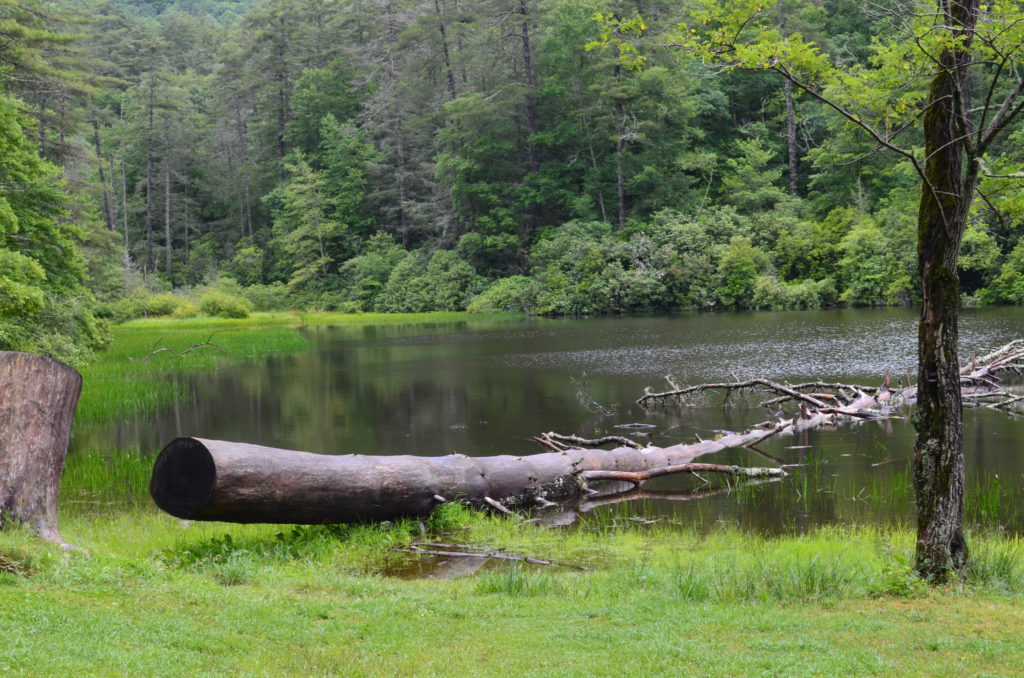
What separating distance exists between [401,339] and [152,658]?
3667cm

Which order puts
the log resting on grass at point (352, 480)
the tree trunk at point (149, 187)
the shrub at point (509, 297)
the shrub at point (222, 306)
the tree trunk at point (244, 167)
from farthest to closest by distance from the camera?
the tree trunk at point (244, 167)
the tree trunk at point (149, 187)
the shrub at point (222, 306)
the shrub at point (509, 297)
the log resting on grass at point (352, 480)

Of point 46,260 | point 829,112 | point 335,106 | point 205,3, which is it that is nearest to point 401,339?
point 46,260

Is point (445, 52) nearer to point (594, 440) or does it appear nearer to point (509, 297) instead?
point (509, 297)

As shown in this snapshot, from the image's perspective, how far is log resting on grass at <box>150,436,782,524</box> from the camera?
328 inches

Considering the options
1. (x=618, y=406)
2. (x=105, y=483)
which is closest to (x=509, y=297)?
(x=618, y=406)

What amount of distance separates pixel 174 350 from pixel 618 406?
20.4 meters

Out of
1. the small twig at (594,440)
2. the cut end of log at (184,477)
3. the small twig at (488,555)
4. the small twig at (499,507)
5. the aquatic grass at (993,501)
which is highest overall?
the cut end of log at (184,477)

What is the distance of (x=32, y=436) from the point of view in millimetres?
7762

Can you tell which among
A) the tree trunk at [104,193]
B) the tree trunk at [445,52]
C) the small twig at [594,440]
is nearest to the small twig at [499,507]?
the small twig at [594,440]

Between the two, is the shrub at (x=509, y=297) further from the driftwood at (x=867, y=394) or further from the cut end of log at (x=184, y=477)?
the cut end of log at (x=184, y=477)

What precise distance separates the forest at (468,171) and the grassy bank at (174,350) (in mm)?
2450

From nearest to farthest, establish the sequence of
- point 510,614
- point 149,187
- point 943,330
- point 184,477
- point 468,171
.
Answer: point 510,614
point 943,330
point 184,477
point 468,171
point 149,187

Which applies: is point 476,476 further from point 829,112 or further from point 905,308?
point 829,112

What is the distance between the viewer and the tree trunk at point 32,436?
295 inches
